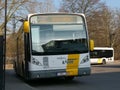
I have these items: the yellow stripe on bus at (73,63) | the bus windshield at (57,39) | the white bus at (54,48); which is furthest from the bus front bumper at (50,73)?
the bus windshield at (57,39)

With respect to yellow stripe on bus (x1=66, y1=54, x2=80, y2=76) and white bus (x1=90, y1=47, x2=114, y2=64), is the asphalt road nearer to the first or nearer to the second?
yellow stripe on bus (x1=66, y1=54, x2=80, y2=76)

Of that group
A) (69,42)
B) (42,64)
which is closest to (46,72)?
(42,64)

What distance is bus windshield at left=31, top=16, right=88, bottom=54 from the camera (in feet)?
60.9

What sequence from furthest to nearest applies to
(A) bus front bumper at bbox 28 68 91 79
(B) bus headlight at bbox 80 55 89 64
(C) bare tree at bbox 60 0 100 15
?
(C) bare tree at bbox 60 0 100 15, (B) bus headlight at bbox 80 55 89 64, (A) bus front bumper at bbox 28 68 91 79

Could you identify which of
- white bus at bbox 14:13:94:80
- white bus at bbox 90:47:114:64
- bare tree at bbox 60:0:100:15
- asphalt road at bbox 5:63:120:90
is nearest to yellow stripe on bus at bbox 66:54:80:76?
white bus at bbox 14:13:94:80

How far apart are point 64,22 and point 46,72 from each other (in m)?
2.65

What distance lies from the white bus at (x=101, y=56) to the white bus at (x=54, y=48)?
41.4 meters

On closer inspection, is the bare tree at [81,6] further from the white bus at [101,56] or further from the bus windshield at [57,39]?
the bus windshield at [57,39]

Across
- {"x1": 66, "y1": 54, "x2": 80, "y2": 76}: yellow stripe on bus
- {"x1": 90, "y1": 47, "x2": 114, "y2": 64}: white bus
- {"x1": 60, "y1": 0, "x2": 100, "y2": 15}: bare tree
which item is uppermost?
{"x1": 60, "y1": 0, "x2": 100, "y2": 15}: bare tree

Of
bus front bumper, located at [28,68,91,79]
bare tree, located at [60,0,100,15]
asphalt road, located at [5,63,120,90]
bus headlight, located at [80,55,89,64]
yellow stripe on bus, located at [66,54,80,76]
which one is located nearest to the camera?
asphalt road, located at [5,63,120,90]

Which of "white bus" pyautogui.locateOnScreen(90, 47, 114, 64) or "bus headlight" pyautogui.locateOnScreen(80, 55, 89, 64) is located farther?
"white bus" pyautogui.locateOnScreen(90, 47, 114, 64)

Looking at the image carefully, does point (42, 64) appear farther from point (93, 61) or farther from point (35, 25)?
point (93, 61)

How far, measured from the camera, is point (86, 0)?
7806 cm

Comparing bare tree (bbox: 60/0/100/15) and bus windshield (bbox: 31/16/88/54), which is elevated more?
bare tree (bbox: 60/0/100/15)
